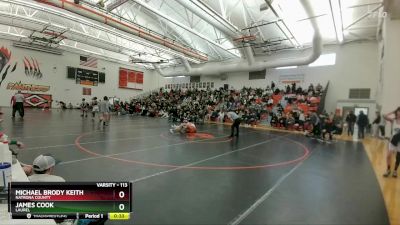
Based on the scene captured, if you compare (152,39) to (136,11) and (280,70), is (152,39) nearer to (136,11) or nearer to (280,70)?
(136,11)

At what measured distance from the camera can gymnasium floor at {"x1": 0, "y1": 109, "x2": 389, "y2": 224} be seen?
3449 millimetres

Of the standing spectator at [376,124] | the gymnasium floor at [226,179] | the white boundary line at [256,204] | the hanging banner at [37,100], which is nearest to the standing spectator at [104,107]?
the gymnasium floor at [226,179]

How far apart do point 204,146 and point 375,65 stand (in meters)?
16.7

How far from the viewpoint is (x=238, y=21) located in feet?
55.8

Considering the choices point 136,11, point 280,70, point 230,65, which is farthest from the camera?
point 230,65

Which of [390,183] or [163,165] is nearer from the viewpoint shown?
[390,183]

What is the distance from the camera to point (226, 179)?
5.01 metres

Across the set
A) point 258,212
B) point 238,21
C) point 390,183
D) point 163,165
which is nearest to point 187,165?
point 163,165
